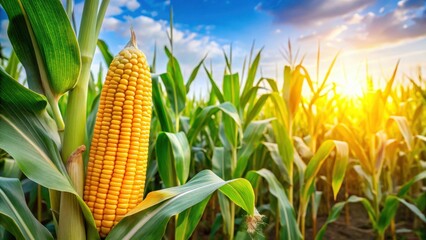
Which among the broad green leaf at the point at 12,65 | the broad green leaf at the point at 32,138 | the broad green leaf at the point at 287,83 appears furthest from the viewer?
the broad green leaf at the point at 287,83

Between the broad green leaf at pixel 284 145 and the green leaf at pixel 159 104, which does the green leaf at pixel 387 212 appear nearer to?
the broad green leaf at pixel 284 145

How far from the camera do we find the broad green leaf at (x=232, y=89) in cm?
285

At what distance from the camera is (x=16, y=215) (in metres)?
1.25

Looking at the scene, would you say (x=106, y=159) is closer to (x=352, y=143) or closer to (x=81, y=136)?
(x=81, y=136)

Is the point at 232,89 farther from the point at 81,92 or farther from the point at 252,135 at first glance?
the point at 81,92

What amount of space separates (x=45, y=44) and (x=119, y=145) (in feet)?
1.51

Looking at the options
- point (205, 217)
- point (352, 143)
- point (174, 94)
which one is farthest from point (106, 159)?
point (205, 217)

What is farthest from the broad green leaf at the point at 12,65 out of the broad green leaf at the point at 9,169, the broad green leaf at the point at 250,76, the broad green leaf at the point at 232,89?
the broad green leaf at the point at 250,76

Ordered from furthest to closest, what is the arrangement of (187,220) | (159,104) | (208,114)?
(208,114), (159,104), (187,220)

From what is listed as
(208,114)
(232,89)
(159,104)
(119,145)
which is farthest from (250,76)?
(119,145)

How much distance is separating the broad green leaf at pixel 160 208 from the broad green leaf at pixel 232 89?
153 cm

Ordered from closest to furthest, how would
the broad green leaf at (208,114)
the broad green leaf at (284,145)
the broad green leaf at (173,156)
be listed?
the broad green leaf at (173,156)
the broad green leaf at (208,114)
the broad green leaf at (284,145)

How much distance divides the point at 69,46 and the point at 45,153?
412 millimetres

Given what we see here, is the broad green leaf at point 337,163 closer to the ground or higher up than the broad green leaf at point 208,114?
closer to the ground
